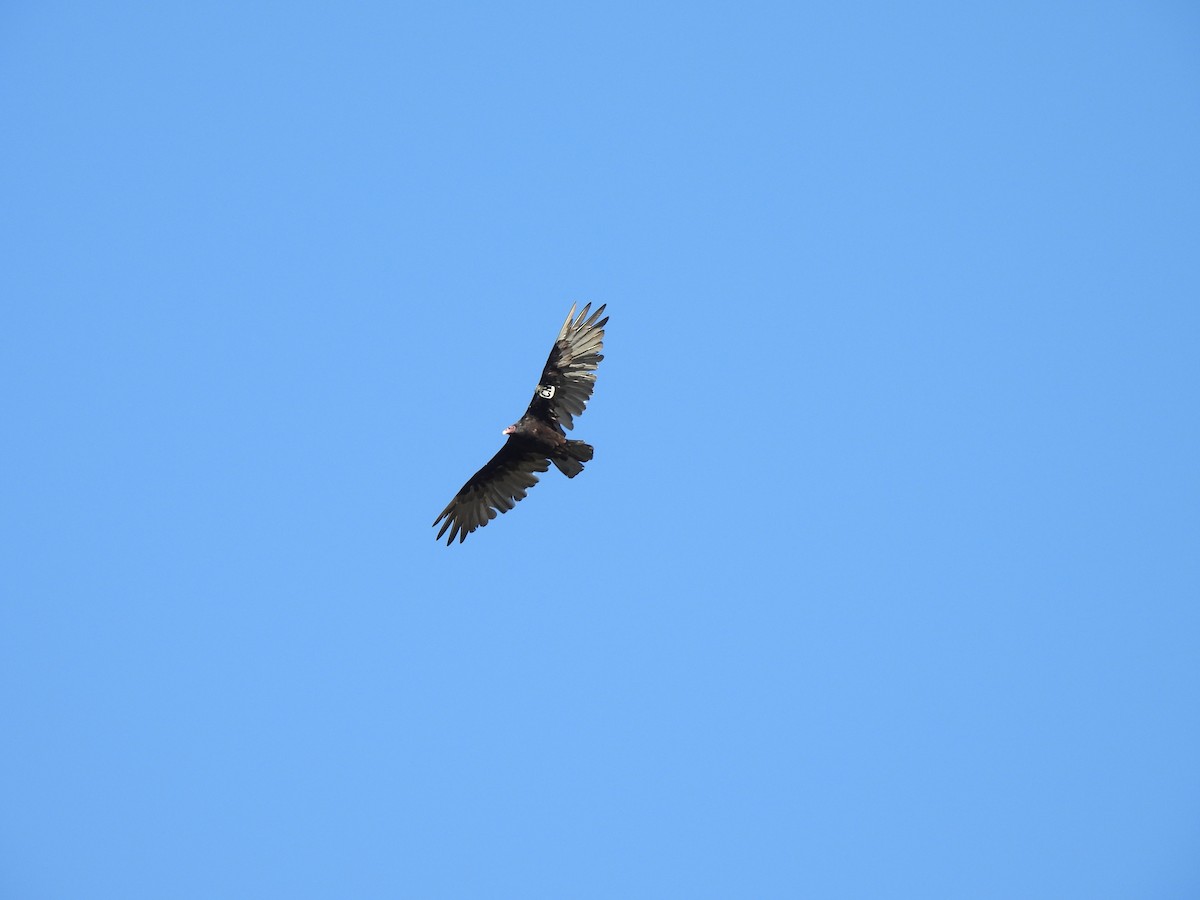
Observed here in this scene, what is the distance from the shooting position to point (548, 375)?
2783 centimetres

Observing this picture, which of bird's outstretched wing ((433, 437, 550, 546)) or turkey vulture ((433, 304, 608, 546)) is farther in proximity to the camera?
bird's outstretched wing ((433, 437, 550, 546))

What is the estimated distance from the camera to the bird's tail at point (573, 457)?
27922 mm

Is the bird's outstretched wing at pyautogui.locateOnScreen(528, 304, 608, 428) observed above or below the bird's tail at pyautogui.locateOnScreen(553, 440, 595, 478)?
above

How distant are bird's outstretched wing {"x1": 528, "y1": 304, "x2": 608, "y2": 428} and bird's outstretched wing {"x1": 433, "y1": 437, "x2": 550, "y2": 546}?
162cm

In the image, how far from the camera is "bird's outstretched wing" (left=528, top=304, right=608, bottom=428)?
27.8 m

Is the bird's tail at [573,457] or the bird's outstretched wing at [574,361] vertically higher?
the bird's outstretched wing at [574,361]

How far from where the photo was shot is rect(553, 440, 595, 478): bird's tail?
2792 centimetres

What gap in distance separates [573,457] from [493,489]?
2.76 metres

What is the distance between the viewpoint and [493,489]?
3003 cm

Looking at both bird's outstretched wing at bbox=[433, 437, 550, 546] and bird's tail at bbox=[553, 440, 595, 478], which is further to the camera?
bird's outstretched wing at bbox=[433, 437, 550, 546]

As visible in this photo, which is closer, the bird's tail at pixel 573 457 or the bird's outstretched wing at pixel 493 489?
the bird's tail at pixel 573 457

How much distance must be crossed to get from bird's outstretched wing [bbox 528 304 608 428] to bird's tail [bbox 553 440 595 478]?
91 cm

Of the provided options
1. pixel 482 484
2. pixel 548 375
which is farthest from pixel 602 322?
pixel 482 484

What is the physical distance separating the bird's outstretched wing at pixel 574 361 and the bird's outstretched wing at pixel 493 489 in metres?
1.62
